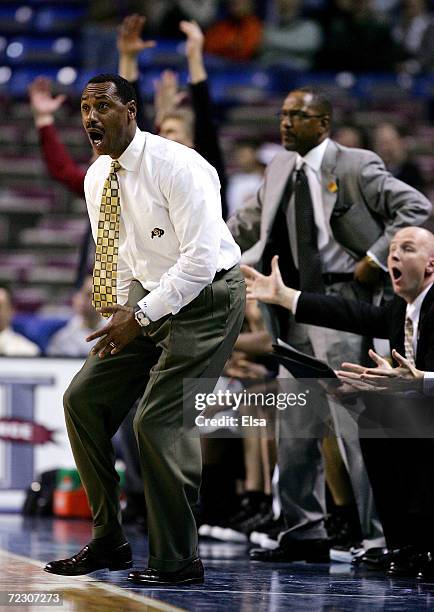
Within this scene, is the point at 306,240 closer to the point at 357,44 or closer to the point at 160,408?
the point at 160,408

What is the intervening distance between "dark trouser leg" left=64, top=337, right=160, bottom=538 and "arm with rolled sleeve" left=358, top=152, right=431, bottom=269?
1.40 metres

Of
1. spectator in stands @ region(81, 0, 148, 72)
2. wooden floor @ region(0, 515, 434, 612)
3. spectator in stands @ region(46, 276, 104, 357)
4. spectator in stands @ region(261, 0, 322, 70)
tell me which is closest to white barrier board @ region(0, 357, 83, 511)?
spectator in stands @ region(46, 276, 104, 357)

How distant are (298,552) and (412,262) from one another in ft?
4.60

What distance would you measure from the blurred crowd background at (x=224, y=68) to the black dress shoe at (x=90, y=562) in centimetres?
705

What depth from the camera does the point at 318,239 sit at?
226 inches

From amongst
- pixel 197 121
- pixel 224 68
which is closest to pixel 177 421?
pixel 197 121

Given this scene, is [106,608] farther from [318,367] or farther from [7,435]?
[7,435]

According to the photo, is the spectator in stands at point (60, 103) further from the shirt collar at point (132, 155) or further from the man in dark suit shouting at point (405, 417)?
the shirt collar at point (132, 155)

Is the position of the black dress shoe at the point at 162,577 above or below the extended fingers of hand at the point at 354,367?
below

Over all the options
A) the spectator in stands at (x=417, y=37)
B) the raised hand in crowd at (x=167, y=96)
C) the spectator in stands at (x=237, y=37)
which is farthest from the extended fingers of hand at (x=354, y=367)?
the spectator in stands at (x=237, y=37)

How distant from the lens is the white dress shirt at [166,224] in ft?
14.1

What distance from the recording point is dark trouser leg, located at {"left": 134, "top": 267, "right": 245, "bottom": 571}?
434cm

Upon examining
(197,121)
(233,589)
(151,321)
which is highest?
(197,121)

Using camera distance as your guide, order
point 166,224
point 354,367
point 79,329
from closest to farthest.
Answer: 1. point 166,224
2. point 354,367
3. point 79,329
